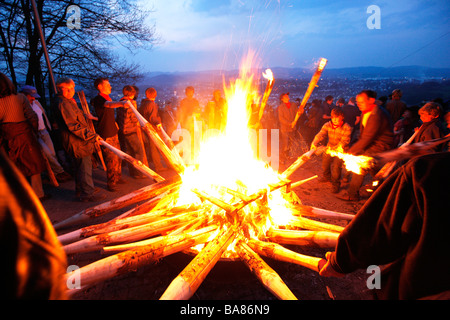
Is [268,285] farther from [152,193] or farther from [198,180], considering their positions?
[152,193]

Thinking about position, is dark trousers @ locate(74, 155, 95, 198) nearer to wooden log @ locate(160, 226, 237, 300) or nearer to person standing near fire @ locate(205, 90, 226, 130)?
wooden log @ locate(160, 226, 237, 300)

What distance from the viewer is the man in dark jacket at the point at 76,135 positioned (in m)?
4.48

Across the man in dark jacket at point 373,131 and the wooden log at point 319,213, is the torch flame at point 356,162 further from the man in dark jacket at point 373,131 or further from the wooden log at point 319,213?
the wooden log at point 319,213

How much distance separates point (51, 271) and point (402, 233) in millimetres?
1781

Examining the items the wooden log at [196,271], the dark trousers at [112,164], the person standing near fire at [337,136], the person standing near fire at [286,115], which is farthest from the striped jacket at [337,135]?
the dark trousers at [112,164]

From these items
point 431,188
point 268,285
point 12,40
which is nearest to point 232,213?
point 268,285

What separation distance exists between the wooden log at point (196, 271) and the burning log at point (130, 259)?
30 cm

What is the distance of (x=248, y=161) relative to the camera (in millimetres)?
4316

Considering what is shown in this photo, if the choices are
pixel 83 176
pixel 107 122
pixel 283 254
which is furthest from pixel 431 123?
pixel 83 176

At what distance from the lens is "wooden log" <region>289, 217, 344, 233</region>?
9.29ft

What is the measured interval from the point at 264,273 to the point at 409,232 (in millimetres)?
1390

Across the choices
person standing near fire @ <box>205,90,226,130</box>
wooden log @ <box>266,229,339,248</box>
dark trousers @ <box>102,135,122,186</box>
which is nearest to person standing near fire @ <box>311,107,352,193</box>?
wooden log @ <box>266,229,339,248</box>

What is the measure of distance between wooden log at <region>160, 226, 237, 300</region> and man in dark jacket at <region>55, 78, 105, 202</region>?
12.3 feet

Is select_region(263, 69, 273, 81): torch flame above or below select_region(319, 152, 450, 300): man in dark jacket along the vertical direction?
above
